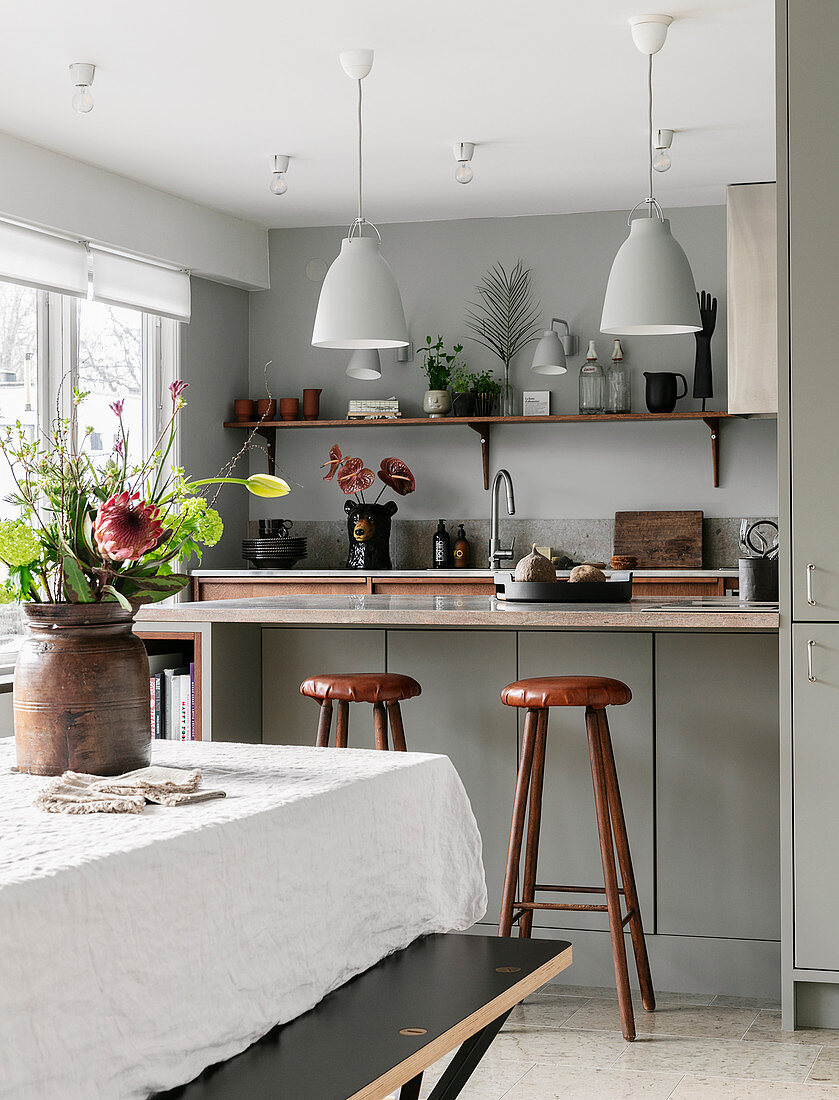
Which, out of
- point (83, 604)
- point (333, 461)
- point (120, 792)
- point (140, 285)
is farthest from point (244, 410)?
point (120, 792)

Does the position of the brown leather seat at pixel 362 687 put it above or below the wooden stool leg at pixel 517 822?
above

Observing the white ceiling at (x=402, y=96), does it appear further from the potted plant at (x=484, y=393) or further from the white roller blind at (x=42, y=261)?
the potted plant at (x=484, y=393)

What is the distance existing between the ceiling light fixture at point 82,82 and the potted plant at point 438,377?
2263mm

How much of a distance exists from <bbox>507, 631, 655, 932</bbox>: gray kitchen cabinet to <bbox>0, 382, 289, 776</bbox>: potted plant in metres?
2.05

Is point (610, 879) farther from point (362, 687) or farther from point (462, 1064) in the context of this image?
point (462, 1064)

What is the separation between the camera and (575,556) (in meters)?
6.05

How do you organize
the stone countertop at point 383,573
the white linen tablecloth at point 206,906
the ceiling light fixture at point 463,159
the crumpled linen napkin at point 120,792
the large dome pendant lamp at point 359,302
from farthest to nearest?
the stone countertop at point 383,573, the ceiling light fixture at point 463,159, the large dome pendant lamp at point 359,302, the crumpled linen napkin at point 120,792, the white linen tablecloth at point 206,906

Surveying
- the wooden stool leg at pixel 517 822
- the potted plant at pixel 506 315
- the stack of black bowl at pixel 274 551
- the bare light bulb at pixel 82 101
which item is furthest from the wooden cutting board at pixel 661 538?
the bare light bulb at pixel 82 101

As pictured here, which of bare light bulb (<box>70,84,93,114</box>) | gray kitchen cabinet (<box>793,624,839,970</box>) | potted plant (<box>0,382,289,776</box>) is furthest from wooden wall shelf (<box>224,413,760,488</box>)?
potted plant (<box>0,382,289,776</box>)

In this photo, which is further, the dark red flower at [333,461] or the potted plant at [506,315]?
the dark red flower at [333,461]

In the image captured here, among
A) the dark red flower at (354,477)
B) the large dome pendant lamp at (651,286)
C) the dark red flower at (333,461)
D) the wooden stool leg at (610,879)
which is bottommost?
the wooden stool leg at (610,879)

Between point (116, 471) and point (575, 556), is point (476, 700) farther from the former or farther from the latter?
point (575, 556)

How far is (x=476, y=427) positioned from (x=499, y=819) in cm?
289

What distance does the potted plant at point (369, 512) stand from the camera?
19.7 feet
